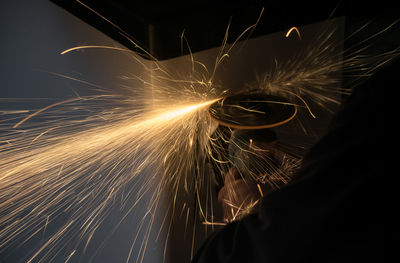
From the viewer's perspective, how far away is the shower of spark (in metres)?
0.71

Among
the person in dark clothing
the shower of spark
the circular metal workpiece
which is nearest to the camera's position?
the person in dark clothing

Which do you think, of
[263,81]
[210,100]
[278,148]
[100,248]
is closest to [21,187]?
[100,248]

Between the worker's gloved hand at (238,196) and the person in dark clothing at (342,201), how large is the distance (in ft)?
1.56

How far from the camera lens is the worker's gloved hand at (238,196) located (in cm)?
91

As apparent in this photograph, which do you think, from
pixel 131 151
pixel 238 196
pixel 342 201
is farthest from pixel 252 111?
pixel 342 201

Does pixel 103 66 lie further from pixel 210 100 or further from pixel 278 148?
pixel 278 148

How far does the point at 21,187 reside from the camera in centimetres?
71

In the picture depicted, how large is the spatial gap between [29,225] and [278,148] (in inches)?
35.5

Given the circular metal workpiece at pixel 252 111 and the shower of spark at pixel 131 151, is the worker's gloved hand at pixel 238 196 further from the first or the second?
the circular metal workpiece at pixel 252 111

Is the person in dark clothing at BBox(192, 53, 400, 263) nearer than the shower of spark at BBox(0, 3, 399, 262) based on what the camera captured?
Yes

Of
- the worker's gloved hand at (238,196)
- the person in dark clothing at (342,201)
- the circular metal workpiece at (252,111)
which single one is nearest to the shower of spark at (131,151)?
the worker's gloved hand at (238,196)

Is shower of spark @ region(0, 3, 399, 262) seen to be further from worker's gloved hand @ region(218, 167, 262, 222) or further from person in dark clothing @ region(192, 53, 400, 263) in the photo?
person in dark clothing @ region(192, 53, 400, 263)

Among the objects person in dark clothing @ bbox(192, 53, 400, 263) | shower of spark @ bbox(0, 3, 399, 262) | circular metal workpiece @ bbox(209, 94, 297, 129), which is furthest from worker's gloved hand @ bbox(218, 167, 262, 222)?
person in dark clothing @ bbox(192, 53, 400, 263)

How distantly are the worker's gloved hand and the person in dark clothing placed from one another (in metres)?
0.48
